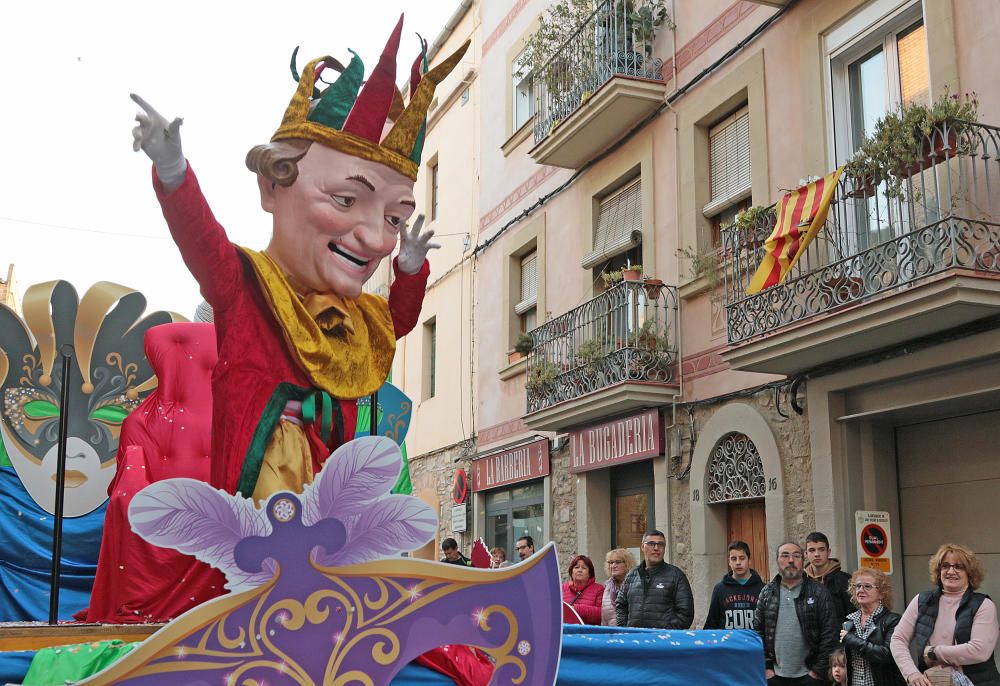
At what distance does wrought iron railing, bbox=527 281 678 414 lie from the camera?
11.4m

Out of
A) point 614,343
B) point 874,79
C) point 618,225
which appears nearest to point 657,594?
point 614,343

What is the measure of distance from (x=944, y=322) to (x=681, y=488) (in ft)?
13.8

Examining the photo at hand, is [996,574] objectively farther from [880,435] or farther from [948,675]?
[948,675]

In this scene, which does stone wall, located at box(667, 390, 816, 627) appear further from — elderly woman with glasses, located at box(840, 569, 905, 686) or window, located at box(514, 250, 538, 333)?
window, located at box(514, 250, 538, 333)

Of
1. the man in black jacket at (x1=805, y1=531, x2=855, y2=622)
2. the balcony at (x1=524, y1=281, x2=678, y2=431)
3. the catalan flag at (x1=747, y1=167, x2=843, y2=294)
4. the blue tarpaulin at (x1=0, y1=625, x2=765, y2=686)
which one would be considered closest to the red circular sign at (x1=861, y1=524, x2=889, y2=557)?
the man in black jacket at (x1=805, y1=531, x2=855, y2=622)

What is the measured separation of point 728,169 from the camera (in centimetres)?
1105

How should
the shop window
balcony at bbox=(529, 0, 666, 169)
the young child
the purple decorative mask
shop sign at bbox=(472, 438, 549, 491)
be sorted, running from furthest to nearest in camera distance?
1. the shop window
2. shop sign at bbox=(472, 438, 549, 491)
3. balcony at bbox=(529, 0, 666, 169)
4. the young child
5. the purple decorative mask

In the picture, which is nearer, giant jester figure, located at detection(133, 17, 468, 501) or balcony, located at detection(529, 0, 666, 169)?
giant jester figure, located at detection(133, 17, 468, 501)

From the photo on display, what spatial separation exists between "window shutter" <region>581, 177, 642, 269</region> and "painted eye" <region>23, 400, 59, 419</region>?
7867 mm

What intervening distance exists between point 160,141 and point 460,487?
551 inches

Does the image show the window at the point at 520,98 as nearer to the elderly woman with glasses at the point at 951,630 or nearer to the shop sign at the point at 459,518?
the shop sign at the point at 459,518

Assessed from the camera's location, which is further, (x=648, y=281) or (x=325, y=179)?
(x=648, y=281)

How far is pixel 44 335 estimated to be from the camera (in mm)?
5762

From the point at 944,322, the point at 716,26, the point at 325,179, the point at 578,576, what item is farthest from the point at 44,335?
the point at 716,26
